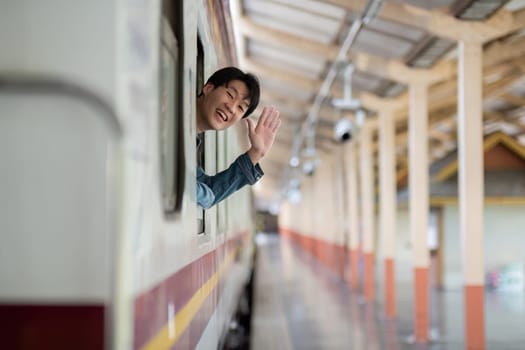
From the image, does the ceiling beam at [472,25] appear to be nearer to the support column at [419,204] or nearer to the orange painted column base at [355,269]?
the support column at [419,204]

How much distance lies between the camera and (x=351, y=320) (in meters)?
13.0

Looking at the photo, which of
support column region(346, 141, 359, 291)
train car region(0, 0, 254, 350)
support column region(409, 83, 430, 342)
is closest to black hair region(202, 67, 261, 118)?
train car region(0, 0, 254, 350)

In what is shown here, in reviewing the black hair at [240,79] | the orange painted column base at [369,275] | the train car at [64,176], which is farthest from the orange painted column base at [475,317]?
the train car at [64,176]

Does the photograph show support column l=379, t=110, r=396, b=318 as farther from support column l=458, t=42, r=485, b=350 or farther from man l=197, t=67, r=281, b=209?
man l=197, t=67, r=281, b=209

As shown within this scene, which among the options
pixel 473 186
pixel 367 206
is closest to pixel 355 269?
pixel 367 206

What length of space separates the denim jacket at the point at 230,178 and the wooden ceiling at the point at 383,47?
629cm

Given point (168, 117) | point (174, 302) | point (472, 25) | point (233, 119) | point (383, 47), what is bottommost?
point (174, 302)

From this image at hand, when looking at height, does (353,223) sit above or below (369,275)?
above

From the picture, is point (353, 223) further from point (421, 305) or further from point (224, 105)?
point (224, 105)

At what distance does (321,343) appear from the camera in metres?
10.4

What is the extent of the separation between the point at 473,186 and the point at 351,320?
517cm

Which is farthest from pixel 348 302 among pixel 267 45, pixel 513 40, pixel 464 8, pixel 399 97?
pixel 464 8

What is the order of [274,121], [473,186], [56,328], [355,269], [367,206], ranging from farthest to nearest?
[355,269]
[367,206]
[473,186]
[274,121]
[56,328]

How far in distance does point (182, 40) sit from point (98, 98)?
93 centimetres
